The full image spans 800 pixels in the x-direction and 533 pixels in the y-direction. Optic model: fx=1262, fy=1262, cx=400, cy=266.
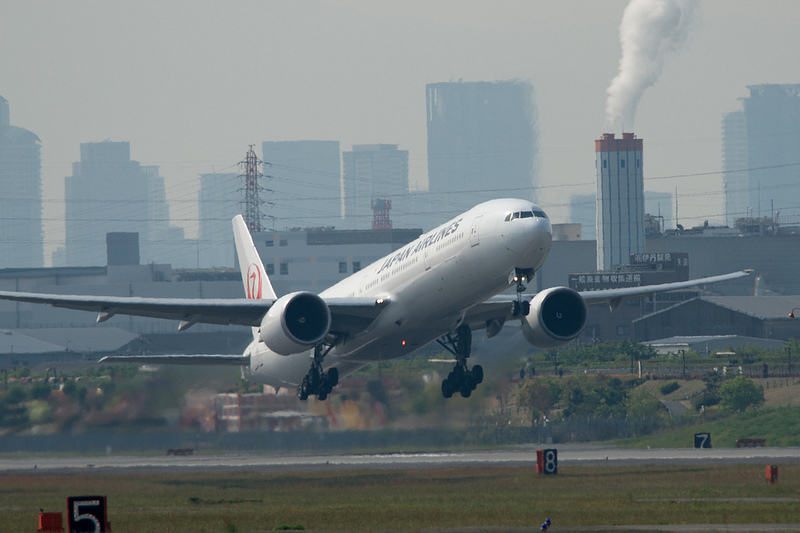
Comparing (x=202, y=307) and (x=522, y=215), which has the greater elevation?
(x=522, y=215)

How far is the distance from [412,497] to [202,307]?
11923 millimetres

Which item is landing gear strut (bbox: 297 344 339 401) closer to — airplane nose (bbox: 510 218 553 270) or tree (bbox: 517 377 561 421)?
airplane nose (bbox: 510 218 553 270)

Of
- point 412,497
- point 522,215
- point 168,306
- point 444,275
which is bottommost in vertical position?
point 412,497

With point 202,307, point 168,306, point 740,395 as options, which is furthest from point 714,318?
point 168,306

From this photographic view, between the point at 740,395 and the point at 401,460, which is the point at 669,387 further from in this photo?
the point at 401,460

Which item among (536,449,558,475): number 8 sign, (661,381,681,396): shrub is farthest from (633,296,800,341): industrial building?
(536,449,558,475): number 8 sign

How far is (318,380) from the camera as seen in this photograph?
169ft

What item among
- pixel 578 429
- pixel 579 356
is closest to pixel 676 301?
pixel 579 356

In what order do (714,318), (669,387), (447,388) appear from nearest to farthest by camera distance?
(447,388), (669,387), (714,318)

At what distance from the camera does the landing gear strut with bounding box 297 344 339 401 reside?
5162cm

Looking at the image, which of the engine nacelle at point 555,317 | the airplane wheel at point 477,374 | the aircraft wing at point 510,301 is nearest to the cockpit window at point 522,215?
the aircraft wing at point 510,301

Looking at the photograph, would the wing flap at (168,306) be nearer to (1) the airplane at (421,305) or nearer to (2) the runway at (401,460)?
(1) the airplane at (421,305)

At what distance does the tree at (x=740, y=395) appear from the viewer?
85438mm

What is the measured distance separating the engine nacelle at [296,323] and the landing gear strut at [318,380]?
10.9 feet
